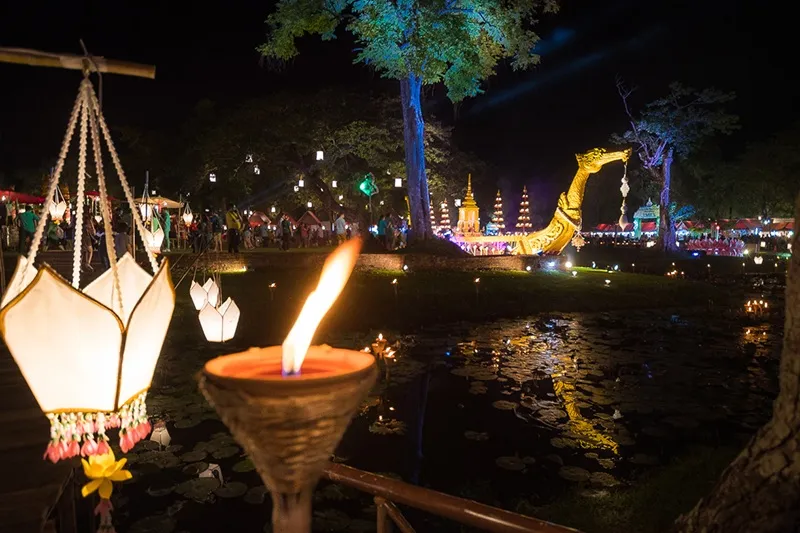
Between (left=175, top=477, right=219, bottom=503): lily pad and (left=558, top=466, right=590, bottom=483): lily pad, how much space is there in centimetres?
314

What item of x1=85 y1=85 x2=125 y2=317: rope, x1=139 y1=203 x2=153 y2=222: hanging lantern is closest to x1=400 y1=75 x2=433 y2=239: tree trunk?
x1=139 y1=203 x2=153 y2=222: hanging lantern

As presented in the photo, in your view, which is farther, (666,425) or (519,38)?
(519,38)

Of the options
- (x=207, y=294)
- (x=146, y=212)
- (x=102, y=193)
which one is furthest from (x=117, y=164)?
(x=146, y=212)

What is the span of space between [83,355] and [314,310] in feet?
4.58

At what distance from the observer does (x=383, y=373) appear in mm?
8406

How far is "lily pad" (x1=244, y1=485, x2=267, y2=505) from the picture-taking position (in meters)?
4.59

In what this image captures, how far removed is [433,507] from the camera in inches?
74.0

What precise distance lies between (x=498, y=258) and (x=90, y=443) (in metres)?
18.1

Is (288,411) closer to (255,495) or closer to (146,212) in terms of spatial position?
(255,495)

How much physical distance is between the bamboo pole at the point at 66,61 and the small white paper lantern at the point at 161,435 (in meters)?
4.16

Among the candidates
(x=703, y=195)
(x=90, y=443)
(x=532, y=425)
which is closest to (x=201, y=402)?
(x=532, y=425)

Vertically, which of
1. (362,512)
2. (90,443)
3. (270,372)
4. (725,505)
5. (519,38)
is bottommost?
(362,512)

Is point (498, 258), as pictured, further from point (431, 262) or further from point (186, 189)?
point (186, 189)

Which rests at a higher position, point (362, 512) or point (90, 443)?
point (90, 443)
